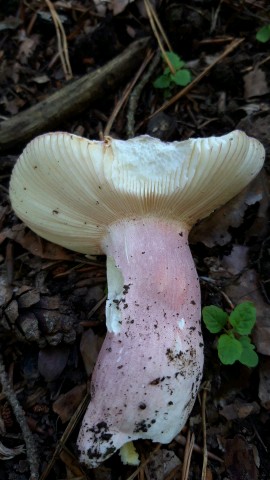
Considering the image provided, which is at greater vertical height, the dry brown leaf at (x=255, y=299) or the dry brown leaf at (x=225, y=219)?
the dry brown leaf at (x=225, y=219)

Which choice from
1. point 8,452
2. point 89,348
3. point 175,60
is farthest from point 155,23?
point 8,452

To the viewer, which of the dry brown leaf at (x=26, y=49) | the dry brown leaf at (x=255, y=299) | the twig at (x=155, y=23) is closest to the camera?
the dry brown leaf at (x=255, y=299)

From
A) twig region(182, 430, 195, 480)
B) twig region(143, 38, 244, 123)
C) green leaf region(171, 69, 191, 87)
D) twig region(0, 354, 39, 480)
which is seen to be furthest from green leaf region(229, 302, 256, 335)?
green leaf region(171, 69, 191, 87)

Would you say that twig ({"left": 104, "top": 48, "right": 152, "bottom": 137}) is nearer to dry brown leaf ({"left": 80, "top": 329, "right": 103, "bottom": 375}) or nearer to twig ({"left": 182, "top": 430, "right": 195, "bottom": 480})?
dry brown leaf ({"left": 80, "top": 329, "right": 103, "bottom": 375})

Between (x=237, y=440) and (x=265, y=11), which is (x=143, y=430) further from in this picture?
(x=265, y=11)

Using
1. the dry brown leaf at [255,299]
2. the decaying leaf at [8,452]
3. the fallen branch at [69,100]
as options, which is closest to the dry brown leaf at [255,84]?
the fallen branch at [69,100]

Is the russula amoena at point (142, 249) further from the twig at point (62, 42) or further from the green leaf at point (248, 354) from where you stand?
the twig at point (62, 42)

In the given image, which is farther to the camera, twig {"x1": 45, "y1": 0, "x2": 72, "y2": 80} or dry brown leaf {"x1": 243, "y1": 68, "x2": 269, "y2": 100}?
twig {"x1": 45, "y1": 0, "x2": 72, "y2": 80}

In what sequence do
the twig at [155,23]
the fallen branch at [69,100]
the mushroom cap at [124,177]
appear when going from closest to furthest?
the mushroom cap at [124,177] → the fallen branch at [69,100] → the twig at [155,23]
